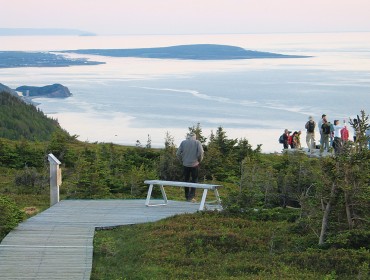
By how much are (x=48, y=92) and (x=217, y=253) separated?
10689 centimetres

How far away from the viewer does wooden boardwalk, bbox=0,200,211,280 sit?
10250 mm

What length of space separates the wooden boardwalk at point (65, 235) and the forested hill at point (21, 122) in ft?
88.9

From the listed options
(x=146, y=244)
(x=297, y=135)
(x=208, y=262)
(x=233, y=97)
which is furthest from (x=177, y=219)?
(x=233, y=97)

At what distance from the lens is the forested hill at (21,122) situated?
143 feet

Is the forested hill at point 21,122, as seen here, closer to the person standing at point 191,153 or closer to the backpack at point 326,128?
the backpack at point 326,128

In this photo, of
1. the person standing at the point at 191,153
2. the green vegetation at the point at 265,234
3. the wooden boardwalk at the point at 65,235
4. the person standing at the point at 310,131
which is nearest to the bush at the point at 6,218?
the green vegetation at the point at 265,234

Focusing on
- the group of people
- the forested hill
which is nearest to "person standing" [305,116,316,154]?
the group of people

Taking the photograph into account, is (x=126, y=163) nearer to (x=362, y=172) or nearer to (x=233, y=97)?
(x=362, y=172)

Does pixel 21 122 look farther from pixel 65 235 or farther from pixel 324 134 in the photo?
pixel 65 235

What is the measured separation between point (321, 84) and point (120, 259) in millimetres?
107565

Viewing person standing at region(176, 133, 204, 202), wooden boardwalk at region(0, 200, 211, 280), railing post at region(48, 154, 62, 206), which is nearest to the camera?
wooden boardwalk at region(0, 200, 211, 280)

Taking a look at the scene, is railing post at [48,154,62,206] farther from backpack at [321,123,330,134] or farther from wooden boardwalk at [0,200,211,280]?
backpack at [321,123,330,134]

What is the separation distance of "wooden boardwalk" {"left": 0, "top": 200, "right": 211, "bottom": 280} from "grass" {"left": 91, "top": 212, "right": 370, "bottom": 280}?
30 cm

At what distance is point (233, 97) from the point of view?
98812mm
